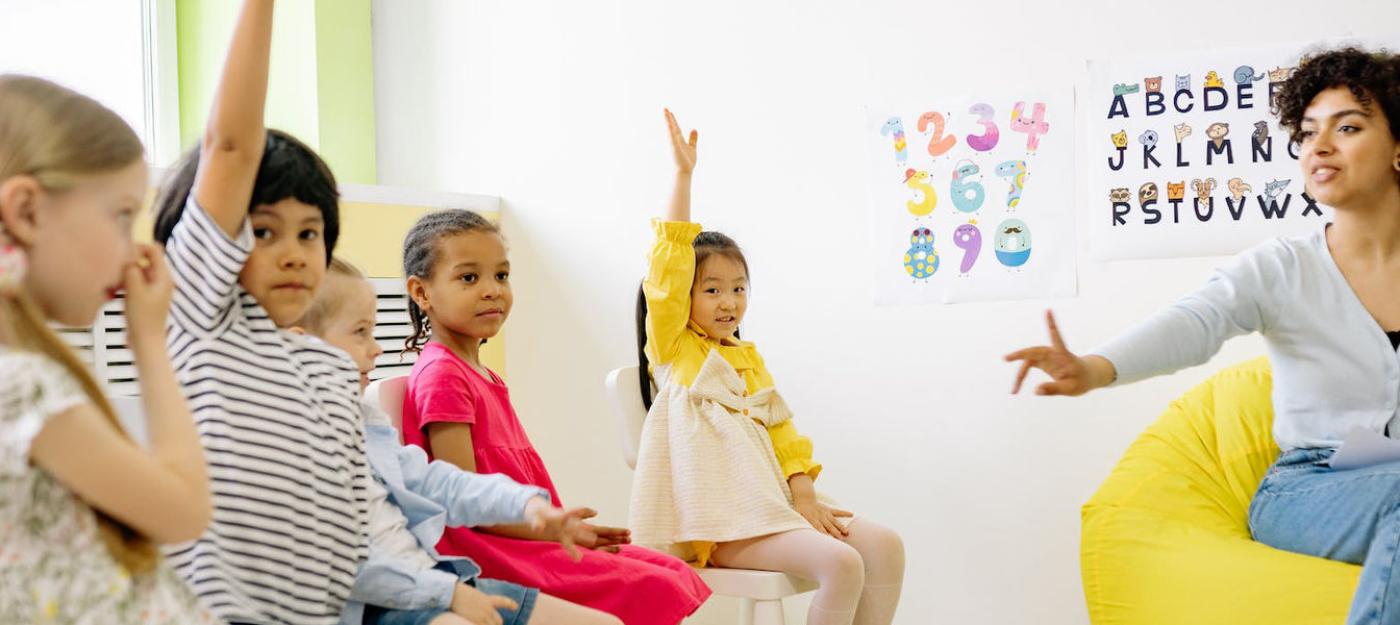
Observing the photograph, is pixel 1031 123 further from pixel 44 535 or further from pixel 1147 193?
pixel 44 535

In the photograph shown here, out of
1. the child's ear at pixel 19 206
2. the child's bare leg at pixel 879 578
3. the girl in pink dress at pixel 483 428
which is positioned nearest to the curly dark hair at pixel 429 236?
the girl in pink dress at pixel 483 428

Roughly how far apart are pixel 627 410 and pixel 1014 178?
1079 millimetres

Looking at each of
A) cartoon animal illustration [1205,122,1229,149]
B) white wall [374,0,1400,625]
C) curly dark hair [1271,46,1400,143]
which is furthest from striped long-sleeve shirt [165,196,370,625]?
cartoon animal illustration [1205,122,1229,149]

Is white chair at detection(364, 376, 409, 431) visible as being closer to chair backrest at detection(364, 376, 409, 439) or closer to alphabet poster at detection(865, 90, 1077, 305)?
chair backrest at detection(364, 376, 409, 439)

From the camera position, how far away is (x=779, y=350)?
124 inches

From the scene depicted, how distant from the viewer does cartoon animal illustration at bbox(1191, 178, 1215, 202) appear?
2723 millimetres

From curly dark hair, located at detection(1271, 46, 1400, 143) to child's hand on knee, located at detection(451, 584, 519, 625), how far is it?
5.17 ft

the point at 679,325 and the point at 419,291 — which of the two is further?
the point at 679,325

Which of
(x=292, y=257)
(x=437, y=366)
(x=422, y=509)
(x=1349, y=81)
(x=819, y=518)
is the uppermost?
(x=1349, y=81)

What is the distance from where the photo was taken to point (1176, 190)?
9.03 ft

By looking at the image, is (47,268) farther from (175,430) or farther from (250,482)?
(250,482)

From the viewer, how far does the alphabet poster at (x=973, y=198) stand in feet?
9.36

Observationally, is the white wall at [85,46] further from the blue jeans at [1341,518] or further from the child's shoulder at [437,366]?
the blue jeans at [1341,518]

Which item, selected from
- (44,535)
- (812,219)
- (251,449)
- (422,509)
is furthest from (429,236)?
(812,219)
